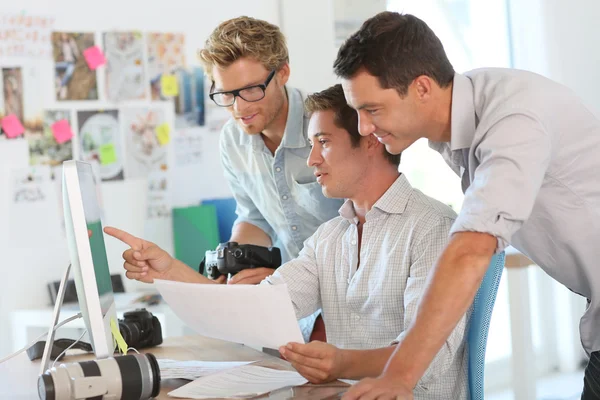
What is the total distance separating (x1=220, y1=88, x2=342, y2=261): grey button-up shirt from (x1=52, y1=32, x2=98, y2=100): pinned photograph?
0.93 meters

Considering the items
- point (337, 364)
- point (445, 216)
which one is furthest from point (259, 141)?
point (337, 364)

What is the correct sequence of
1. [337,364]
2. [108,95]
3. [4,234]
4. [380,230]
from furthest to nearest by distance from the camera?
[108,95]
[4,234]
[380,230]
[337,364]

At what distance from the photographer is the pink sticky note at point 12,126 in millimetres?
2973

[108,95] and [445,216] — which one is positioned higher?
[108,95]

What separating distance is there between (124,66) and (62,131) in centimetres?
37

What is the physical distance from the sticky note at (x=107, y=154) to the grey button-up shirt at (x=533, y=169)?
1865 millimetres

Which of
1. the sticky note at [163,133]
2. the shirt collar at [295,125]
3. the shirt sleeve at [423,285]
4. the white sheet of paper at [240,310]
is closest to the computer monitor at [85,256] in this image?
the white sheet of paper at [240,310]

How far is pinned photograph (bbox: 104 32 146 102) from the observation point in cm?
325

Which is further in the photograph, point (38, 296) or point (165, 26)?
point (165, 26)

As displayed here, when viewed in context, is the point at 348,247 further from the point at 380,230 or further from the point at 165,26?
the point at 165,26

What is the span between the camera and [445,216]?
179cm

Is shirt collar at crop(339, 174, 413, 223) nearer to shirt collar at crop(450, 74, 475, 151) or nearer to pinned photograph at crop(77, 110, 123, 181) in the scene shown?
shirt collar at crop(450, 74, 475, 151)

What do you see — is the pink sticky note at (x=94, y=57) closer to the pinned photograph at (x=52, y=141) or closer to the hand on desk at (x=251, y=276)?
the pinned photograph at (x=52, y=141)

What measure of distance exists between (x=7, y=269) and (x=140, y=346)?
1.20 meters
